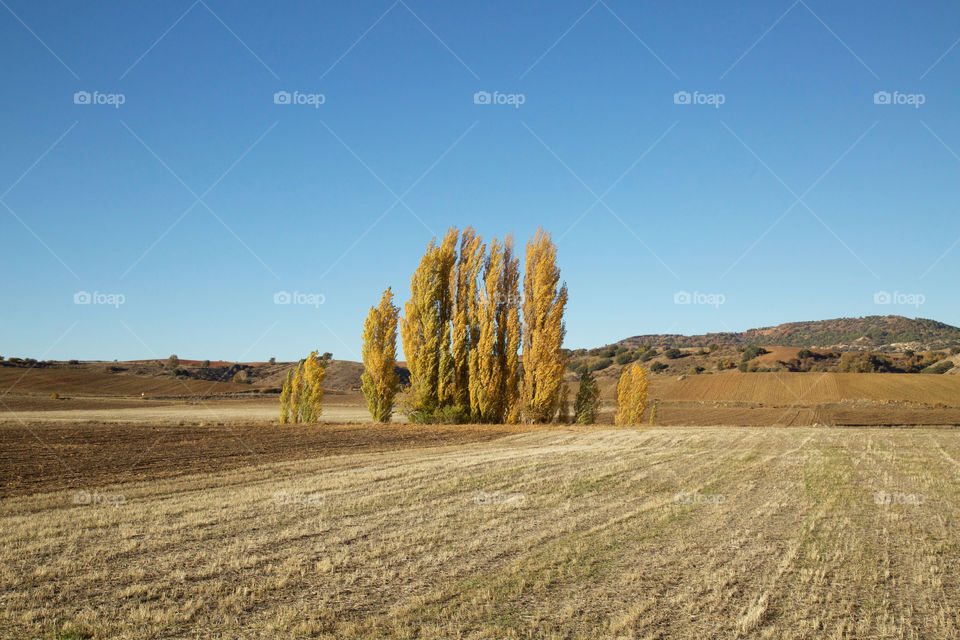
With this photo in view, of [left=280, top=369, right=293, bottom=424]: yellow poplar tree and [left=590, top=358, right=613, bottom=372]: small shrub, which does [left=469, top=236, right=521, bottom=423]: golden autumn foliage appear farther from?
[left=590, top=358, right=613, bottom=372]: small shrub

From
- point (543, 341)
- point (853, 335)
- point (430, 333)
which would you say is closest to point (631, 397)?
point (543, 341)

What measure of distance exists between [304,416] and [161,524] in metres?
31.3

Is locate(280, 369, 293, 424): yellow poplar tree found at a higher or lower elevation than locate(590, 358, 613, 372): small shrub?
lower

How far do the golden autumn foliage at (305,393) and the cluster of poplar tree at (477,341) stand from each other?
3659 mm

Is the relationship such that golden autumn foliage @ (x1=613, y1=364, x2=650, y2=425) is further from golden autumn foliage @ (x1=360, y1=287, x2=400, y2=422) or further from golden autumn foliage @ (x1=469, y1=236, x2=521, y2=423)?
golden autumn foliage @ (x1=360, y1=287, x2=400, y2=422)

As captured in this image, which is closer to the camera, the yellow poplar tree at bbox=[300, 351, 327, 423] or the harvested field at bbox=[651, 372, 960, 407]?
the yellow poplar tree at bbox=[300, 351, 327, 423]

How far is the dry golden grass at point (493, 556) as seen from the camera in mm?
6215

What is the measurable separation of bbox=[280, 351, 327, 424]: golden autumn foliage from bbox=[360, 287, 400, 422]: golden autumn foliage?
339cm

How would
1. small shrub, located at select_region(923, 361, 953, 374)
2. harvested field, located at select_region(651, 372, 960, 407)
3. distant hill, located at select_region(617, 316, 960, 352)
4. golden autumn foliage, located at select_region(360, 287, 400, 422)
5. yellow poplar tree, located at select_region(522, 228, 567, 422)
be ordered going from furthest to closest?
distant hill, located at select_region(617, 316, 960, 352), small shrub, located at select_region(923, 361, 953, 374), harvested field, located at select_region(651, 372, 960, 407), golden autumn foliage, located at select_region(360, 287, 400, 422), yellow poplar tree, located at select_region(522, 228, 567, 422)

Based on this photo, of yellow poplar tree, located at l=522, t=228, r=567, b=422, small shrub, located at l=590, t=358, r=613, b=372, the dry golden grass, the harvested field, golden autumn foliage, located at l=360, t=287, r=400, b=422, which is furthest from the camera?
small shrub, located at l=590, t=358, r=613, b=372

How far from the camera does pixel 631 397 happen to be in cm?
4019

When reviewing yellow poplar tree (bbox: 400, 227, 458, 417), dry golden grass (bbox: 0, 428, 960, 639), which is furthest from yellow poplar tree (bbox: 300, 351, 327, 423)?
dry golden grass (bbox: 0, 428, 960, 639)

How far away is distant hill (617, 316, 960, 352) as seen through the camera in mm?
134625

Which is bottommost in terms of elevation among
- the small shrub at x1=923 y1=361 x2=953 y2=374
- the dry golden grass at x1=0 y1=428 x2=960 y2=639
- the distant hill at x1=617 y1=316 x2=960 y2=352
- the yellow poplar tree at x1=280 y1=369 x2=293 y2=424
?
the dry golden grass at x1=0 y1=428 x2=960 y2=639
